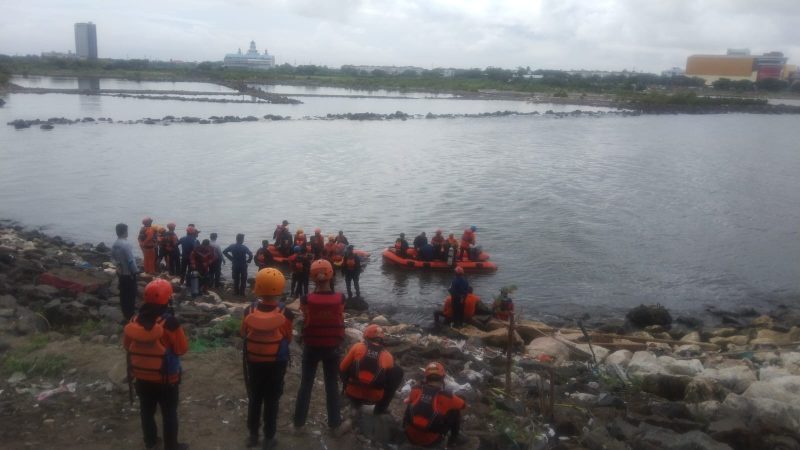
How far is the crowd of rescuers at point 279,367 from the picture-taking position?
5.27m

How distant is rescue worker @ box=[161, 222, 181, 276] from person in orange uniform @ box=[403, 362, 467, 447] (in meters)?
11.0

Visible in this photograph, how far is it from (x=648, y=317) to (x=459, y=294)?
16.5 ft

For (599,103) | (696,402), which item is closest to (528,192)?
(696,402)

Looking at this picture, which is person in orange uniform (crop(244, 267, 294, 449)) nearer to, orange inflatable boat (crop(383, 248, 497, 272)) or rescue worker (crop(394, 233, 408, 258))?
orange inflatable boat (crop(383, 248, 497, 272))

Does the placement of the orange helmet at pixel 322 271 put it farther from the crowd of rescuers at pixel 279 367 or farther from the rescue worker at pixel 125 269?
the rescue worker at pixel 125 269

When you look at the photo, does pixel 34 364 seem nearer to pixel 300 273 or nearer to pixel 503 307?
pixel 300 273

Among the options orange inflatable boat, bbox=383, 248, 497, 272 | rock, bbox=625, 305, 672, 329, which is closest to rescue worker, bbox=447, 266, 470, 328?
rock, bbox=625, 305, 672, 329

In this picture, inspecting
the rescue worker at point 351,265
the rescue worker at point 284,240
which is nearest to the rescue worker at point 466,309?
the rescue worker at point 351,265

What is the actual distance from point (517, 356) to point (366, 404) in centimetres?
434

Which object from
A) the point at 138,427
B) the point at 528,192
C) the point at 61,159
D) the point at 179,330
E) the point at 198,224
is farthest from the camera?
the point at 61,159

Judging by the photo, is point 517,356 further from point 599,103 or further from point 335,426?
point 599,103

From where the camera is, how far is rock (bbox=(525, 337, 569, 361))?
1048 centimetres

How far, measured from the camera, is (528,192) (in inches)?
1280

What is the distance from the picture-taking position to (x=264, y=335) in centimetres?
548
